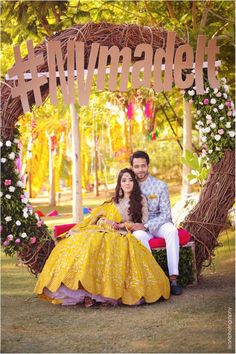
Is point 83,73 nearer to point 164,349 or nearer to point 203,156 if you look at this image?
point 203,156

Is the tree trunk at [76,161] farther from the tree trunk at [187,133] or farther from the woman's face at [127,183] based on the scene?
the woman's face at [127,183]

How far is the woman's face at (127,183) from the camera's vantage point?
16.8ft

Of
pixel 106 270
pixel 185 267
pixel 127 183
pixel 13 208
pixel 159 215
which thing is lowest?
pixel 185 267

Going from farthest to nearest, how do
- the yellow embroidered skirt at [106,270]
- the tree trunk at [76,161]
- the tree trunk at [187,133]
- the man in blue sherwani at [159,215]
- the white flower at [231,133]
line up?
1. the tree trunk at [187,133]
2. the tree trunk at [76,161]
3. the white flower at [231,133]
4. the man in blue sherwani at [159,215]
5. the yellow embroidered skirt at [106,270]

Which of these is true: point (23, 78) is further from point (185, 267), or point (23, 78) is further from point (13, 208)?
point (185, 267)

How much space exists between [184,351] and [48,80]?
268 centimetres

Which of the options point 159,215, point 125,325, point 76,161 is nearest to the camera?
point 125,325

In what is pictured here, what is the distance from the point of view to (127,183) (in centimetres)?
513

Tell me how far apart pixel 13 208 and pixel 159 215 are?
1.22 metres

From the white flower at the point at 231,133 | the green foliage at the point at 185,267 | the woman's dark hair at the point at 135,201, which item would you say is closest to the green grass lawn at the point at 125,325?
the green foliage at the point at 185,267

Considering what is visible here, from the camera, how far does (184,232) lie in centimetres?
532

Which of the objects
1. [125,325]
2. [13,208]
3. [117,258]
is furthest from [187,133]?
[125,325]

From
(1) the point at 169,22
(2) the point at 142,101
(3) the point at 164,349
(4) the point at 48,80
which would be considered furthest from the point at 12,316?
(2) the point at 142,101

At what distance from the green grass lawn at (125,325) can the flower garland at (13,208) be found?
0.49m
